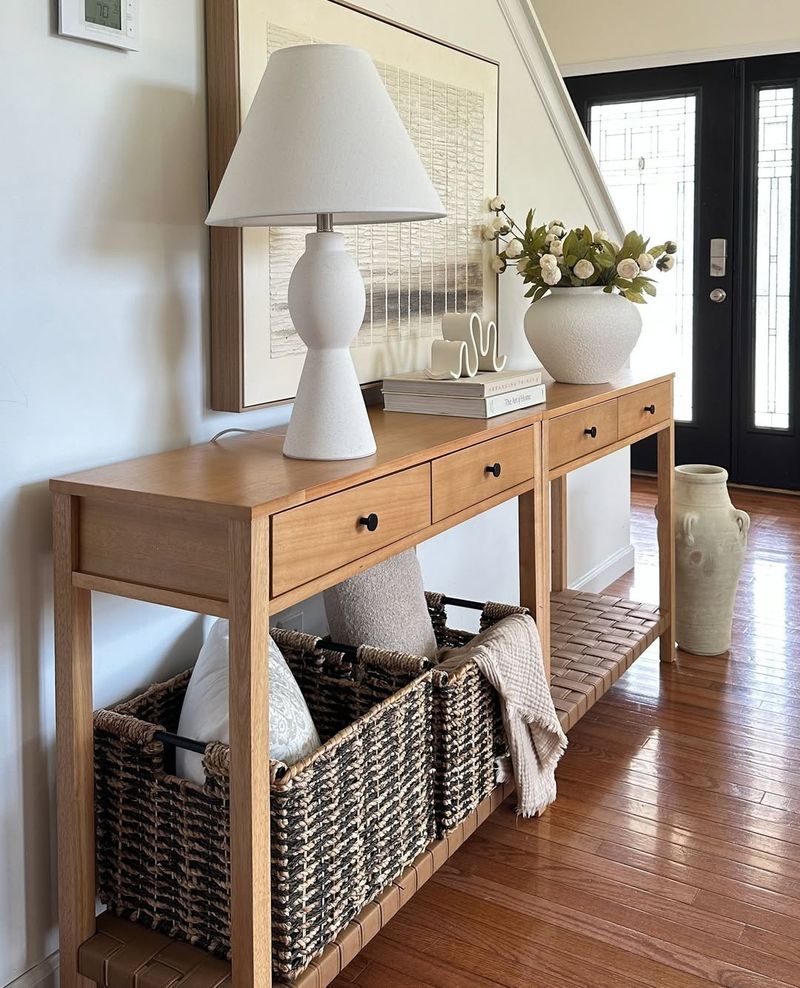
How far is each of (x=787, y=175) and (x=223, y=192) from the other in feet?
13.4

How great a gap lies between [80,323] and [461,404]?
0.76 meters

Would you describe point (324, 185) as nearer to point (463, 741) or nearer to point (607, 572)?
point (463, 741)

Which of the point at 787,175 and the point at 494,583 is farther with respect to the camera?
the point at 787,175

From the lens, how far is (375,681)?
178 centimetres

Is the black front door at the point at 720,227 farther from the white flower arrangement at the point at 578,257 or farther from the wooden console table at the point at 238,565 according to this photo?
the wooden console table at the point at 238,565

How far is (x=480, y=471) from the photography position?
1875mm

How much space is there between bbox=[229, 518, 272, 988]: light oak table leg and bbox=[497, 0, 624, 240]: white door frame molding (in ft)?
6.37

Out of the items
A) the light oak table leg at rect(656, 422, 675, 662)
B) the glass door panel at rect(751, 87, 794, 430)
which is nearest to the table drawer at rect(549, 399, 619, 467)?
the light oak table leg at rect(656, 422, 675, 662)

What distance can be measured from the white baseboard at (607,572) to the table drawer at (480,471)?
140 centimetres

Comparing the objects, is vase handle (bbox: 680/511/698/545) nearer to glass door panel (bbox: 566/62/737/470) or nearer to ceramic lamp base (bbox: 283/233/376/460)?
ceramic lamp base (bbox: 283/233/376/460)

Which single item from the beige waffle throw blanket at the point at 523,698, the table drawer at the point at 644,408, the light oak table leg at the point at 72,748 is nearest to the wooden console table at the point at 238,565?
the light oak table leg at the point at 72,748

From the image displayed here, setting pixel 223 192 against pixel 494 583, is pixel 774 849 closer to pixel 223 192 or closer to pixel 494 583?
pixel 494 583

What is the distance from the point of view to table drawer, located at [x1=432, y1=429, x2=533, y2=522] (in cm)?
175

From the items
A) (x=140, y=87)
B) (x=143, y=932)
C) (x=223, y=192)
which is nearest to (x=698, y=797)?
(x=143, y=932)
